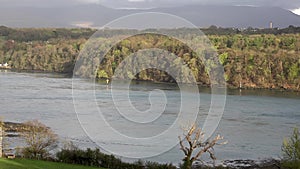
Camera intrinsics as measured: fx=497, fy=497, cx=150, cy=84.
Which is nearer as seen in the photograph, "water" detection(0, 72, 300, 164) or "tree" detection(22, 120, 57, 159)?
"tree" detection(22, 120, 57, 159)

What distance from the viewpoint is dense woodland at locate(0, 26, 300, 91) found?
63.8m

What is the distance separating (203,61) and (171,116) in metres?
32.1

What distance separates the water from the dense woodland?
44.5ft

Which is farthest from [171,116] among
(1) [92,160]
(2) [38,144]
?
(1) [92,160]

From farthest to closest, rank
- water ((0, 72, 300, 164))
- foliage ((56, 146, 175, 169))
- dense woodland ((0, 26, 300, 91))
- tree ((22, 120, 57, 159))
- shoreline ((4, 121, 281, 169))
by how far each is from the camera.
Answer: dense woodland ((0, 26, 300, 91)) < water ((0, 72, 300, 164)) < shoreline ((4, 121, 281, 169)) < tree ((22, 120, 57, 159)) < foliage ((56, 146, 175, 169))

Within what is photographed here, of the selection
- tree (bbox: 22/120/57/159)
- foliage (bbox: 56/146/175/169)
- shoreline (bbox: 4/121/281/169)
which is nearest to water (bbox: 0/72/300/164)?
shoreline (bbox: 4/121/281/169)

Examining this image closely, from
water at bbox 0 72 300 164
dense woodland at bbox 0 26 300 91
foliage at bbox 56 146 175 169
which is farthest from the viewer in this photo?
dense woodland at bbox 0 26 300 91

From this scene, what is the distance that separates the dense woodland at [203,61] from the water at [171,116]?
13571 millimetres

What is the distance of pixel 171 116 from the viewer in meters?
34.0

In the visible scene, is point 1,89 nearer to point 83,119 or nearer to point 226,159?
point 83,119

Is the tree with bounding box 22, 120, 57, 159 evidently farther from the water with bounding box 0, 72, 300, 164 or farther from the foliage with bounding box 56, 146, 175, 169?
the water with bounding box 0, 72, 300, 164

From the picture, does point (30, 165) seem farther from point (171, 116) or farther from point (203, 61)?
point (203, 61)

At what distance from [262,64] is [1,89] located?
33965 millimetres

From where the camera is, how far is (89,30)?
128875 millimetres
